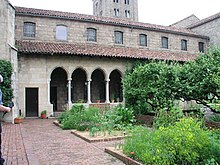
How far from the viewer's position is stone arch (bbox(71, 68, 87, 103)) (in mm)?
23214

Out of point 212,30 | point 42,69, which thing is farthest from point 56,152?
point 212,30

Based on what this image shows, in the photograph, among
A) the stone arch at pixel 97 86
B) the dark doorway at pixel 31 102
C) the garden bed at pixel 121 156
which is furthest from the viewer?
the stone arch at pixel 97 86

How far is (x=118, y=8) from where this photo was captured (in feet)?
191

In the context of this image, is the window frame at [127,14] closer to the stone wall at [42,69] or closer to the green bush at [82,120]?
the stone wall at [42,69]

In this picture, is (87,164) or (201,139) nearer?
(201,139)

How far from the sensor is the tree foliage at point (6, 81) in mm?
14641

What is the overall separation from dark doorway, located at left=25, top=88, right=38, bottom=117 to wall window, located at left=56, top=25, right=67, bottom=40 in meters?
5.78

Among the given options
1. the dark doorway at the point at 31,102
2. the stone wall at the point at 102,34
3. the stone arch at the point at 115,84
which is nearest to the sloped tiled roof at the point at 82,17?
the stone wall at the point at 102,34

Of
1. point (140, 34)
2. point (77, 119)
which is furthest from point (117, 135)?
point (140, 34)

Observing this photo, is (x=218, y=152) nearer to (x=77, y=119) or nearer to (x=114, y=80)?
(x=77, y=119)

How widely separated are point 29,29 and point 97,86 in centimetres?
860

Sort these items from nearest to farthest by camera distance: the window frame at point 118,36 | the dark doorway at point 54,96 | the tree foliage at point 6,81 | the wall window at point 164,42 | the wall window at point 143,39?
the tree foliage at point 6,81 → the dark doorway at point 54,96 → the window frame at point 118,36 → the wall window at point 143,39 → the wall window at point 164,42

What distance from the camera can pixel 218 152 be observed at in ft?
16.3

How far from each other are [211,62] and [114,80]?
15221mm
